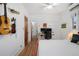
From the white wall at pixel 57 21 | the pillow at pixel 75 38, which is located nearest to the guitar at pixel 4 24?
the white wall at pixel 57 21

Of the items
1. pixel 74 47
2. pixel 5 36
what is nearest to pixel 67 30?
pixel 74 47

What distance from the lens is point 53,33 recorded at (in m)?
2.68

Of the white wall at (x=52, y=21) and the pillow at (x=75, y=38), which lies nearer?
the pillow at (x=75, y=38)

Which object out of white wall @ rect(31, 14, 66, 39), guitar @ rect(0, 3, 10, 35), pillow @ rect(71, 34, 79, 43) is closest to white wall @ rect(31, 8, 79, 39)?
white wall @ rect(31, 14, 66, 39)

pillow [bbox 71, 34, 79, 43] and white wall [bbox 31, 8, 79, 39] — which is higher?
white wall [bbox 31, 8, 79, 39]

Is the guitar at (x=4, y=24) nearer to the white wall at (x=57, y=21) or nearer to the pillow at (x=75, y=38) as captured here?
the white wall at (x=57, y=21)

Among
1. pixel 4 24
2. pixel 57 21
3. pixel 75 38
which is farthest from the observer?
pixel 57 21

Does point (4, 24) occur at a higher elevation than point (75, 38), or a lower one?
higher

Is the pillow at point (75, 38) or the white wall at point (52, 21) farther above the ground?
the white wall at point (52, 21)

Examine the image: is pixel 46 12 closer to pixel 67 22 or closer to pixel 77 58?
pixel 67 22

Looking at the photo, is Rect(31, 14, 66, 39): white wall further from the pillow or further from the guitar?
the guitar

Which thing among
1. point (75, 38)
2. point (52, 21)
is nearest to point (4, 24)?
point (52, 21)

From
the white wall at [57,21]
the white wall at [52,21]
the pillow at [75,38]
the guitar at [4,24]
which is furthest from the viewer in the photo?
the white wall at [52,21]

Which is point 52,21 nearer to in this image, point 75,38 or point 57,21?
point 57,21
